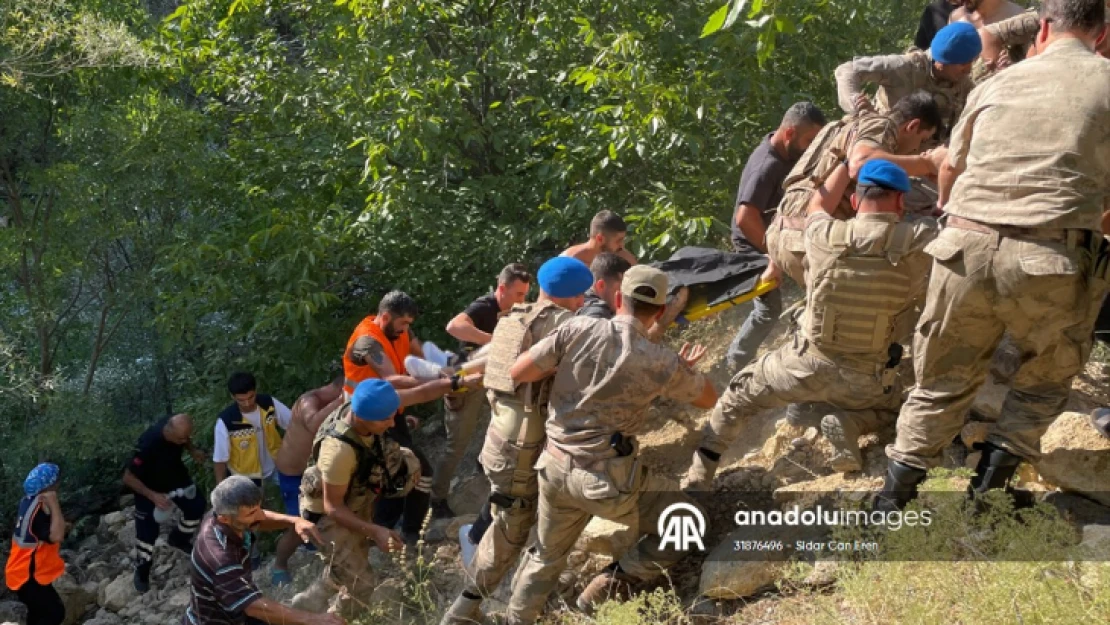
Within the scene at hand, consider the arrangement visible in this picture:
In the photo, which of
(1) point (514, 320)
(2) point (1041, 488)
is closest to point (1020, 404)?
(2) point (1041, 488)

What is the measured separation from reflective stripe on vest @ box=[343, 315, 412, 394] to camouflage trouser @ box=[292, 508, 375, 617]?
2.64 ft

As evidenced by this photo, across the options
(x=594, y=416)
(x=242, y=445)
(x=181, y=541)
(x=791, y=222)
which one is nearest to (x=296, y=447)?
(x=242, y=445)

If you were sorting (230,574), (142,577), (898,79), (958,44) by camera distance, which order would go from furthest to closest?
(142,577), (898,79), (958,44), (230,574)

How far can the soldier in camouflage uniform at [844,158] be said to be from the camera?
17.0 ft

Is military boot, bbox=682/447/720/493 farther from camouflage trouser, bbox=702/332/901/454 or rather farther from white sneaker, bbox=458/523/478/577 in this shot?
white sneaker, bbox=458/523/478/577

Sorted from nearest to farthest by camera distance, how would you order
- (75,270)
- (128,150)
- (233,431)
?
(233,431) → (128,150) → (75,270)

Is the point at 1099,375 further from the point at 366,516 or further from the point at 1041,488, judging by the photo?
the point at 366,516

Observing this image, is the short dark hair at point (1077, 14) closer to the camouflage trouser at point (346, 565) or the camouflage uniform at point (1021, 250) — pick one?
the camouflage uniform at point (1021, 250)

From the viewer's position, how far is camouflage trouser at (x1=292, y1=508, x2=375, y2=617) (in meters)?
5.96

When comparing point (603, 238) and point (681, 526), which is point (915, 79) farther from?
point (681, 526)

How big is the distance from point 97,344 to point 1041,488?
816cm

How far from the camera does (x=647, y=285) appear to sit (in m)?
4.86

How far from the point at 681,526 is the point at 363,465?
5.66 ft

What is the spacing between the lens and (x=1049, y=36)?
438 centimetres
